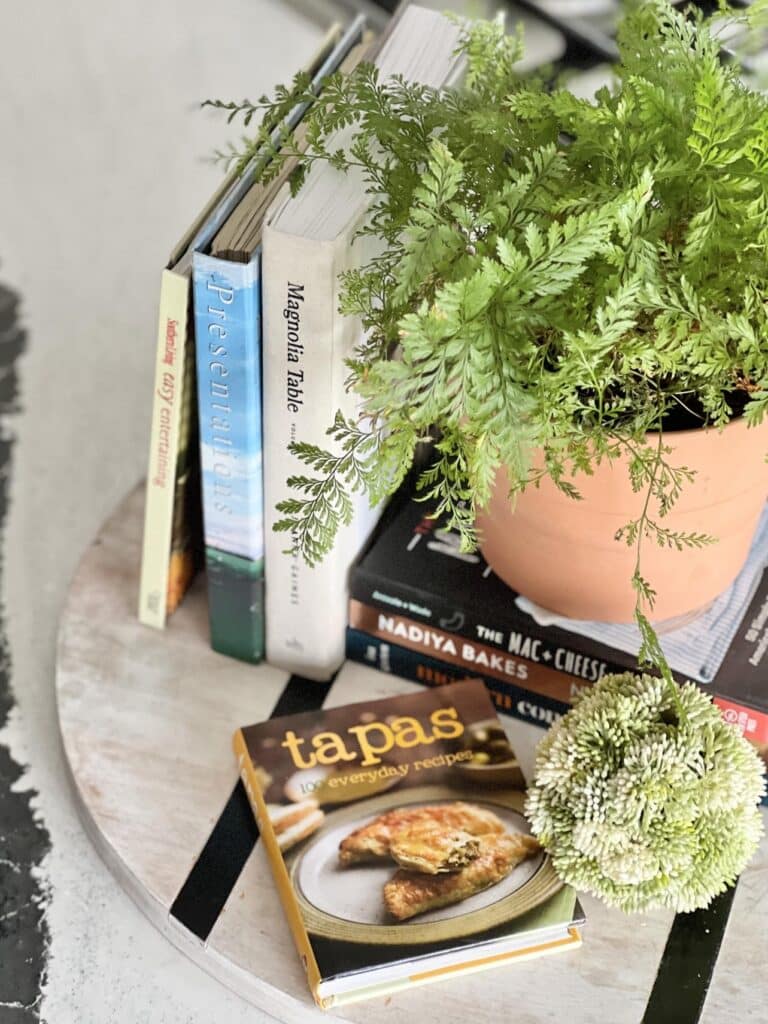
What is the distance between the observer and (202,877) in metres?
0.76

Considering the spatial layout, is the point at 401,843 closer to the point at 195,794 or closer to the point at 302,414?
the point at 195,794

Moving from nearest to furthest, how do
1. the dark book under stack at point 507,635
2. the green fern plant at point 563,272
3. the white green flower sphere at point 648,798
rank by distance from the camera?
the green fern plant at point 563,272
the white green flower sphere at point 648,798
the dark book under stack at point 507,635

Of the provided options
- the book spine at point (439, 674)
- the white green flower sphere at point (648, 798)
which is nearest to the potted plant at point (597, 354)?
the white green flower sphere at point (648, 798)

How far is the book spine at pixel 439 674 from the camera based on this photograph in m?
0.85

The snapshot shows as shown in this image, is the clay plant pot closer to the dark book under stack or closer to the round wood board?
the dark book under stack

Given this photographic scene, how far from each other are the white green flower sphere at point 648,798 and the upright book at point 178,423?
12.0 inches

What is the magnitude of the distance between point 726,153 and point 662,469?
0.61 ft

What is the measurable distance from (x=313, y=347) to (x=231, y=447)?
0.32 feet

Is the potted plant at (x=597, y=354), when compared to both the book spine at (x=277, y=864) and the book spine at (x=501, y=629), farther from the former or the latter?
the book spine at (x=277, y=864)

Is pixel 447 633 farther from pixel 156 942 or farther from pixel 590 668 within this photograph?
pixel 156 942

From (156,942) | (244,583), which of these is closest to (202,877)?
(156,942)

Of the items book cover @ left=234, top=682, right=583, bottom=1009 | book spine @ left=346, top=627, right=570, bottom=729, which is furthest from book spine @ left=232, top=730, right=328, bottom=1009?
book spine @ left=346, top=627, right=570, bottom=729

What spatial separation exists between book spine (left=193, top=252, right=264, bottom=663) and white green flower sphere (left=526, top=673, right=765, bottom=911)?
0.24 m

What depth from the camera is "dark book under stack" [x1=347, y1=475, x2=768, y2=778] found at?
31.2 inches
